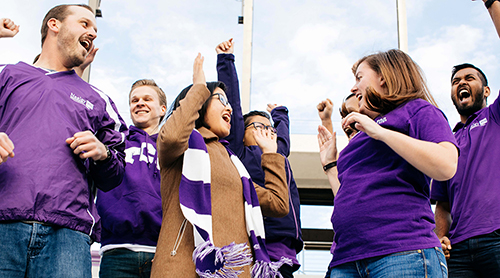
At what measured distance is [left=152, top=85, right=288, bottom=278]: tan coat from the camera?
56.0 inches

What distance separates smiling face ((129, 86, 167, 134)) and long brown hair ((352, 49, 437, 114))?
3.96ft

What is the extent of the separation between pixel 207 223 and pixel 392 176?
1.89ft

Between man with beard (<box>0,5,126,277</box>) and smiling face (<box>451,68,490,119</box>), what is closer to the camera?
man with beard (<box>0,5,126,277</box>)

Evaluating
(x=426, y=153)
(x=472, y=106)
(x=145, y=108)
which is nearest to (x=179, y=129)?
(x=426, y=153)

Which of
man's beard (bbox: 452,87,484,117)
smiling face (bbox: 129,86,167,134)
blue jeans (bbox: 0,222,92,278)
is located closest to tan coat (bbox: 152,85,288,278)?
blue jeans (bbox: 0,222,92,278)

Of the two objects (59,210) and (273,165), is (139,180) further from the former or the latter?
(59,210)

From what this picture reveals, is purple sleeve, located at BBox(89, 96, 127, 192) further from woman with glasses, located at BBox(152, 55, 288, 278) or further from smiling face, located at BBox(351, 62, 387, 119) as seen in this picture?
smiling face, located at BBox(351, 62, 387, 119)

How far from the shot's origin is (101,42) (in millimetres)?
3986

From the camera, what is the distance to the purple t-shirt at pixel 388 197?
1260 millimetres

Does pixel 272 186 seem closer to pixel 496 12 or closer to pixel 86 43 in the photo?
pixel 86 43

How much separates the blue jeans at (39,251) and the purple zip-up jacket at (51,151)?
27 millimetres

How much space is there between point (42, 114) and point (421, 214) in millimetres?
1132

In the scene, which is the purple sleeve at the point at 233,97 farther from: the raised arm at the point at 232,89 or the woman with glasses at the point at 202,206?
the woman with glasses at the point at 202,206

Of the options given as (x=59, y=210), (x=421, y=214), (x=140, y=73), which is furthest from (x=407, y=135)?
(x=140, y=73)
